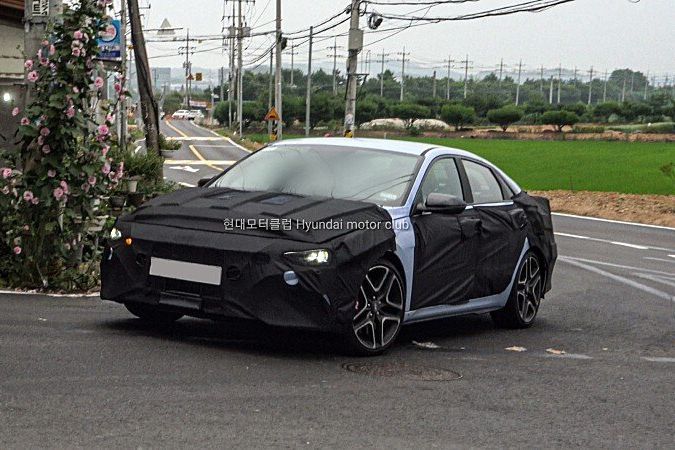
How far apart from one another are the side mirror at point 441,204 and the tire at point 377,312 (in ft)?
2.10

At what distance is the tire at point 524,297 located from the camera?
33.4 feet

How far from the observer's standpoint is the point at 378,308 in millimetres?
8125

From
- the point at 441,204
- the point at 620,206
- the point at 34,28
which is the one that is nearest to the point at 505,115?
the point at 620,206

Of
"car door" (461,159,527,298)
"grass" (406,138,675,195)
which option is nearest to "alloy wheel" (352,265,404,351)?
"car door" (461,159,527,298)

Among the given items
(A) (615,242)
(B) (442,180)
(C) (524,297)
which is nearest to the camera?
(B) (442,180)

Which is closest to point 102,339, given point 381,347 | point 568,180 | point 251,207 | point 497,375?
point 251,207

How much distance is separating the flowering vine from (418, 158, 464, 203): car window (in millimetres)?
3092

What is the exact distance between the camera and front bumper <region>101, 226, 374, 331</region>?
7.55 m

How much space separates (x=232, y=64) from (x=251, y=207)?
11745cm

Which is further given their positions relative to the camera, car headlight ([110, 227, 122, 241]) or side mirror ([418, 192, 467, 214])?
side mirror ([418, 192, 467, 214])

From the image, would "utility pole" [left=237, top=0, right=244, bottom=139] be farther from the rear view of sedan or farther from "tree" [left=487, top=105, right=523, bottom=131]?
the rear view of sedan

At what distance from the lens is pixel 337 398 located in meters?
6.58

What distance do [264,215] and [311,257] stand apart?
1.60 ft

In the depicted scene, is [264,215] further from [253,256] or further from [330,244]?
A: [330,244]
